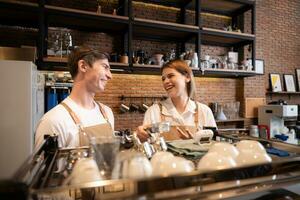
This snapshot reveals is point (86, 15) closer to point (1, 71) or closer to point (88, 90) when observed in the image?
point (1, 71)

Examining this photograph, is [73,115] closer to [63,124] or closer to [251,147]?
[63,124]

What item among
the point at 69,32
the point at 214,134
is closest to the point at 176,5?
the point at 69,32

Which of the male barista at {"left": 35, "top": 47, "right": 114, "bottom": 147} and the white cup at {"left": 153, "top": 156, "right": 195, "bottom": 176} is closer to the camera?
→ the white cup at {"left": 153, "top": 156, "right": 195, "bottom": 176}

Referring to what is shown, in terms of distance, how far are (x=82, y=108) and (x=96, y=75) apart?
0.21m

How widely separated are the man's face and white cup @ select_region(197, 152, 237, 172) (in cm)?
96

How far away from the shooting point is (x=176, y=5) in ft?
13.3

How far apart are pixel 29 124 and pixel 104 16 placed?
1568 mm

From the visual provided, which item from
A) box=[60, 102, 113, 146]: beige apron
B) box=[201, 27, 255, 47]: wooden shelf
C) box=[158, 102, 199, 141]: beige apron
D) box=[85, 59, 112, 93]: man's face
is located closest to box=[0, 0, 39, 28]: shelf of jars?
box=[85, 59, 112, 93]: man's face

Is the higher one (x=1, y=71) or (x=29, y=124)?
(x=1, y=71)

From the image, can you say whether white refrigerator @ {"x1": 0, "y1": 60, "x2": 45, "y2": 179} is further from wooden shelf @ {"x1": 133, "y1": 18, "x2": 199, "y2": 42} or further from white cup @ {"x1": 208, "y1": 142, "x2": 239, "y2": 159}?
white cup @ {"x1": 208, "y1": 142, "x2": 239, "y2": 159}

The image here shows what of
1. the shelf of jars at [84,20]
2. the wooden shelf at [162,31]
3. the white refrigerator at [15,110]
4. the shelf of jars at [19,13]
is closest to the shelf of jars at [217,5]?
the wooden shelf at [162,31]

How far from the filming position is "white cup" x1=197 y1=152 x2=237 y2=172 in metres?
0.65

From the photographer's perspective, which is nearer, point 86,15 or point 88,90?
point 88,90

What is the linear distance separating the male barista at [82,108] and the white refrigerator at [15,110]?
1068mm
